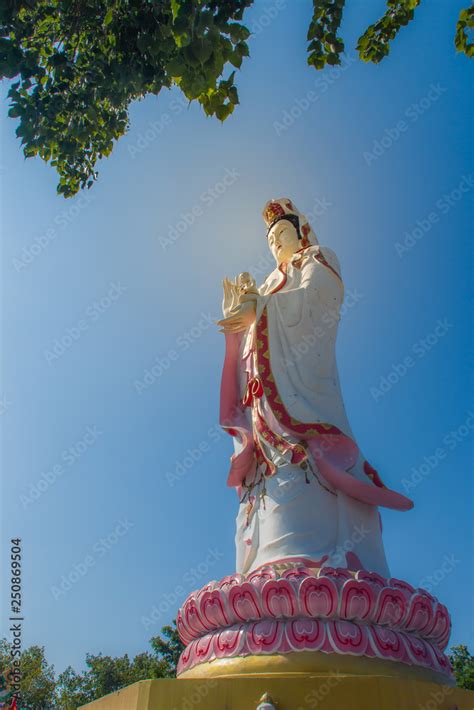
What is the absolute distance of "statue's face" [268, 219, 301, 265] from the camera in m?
7.45

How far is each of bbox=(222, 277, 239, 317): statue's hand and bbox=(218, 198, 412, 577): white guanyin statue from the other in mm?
13

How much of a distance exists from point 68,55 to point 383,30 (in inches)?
102

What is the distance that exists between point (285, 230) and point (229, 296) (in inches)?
47.8

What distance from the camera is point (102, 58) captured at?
386 centimetres

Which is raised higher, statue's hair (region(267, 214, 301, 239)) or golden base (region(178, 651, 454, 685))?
statue's hair (region(267, 214, 301, 239))

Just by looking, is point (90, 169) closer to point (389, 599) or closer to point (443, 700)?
point (389, 599)

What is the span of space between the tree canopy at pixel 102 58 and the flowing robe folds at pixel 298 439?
2739mm

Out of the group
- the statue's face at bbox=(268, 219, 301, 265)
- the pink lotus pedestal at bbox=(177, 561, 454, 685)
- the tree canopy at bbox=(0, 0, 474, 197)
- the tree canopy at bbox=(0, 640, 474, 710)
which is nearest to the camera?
the tree canopy at bbox=(0, 0, 474, 197)

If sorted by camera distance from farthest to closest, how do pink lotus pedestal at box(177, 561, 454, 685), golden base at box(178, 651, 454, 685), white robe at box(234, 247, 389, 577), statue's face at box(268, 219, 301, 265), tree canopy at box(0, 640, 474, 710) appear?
tree canopy at box(0, 640, 474, 710) → statue's face at box(268, 219, 301, 265) → white robe at box(234, 247, 389, 577) → pink lotus pedestal at box(177, 561, 454, 685) → golden base at box(178, 651, 454, 685)

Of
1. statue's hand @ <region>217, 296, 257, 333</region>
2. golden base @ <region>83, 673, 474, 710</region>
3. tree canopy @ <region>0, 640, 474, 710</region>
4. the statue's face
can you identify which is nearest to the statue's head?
the statue's face

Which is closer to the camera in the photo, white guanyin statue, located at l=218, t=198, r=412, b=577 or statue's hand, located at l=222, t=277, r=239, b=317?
white guanyin statue, located at l=218, t=198, r=412, b=577

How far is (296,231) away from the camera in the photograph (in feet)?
24.6

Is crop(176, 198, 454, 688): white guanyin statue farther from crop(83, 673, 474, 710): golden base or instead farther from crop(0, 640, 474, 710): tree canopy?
crop(0, 640, 474, 710): tree canopy

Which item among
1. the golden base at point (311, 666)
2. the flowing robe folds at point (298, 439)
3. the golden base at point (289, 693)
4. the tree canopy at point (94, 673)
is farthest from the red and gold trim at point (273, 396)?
the tree canopy at point (94, 673)
